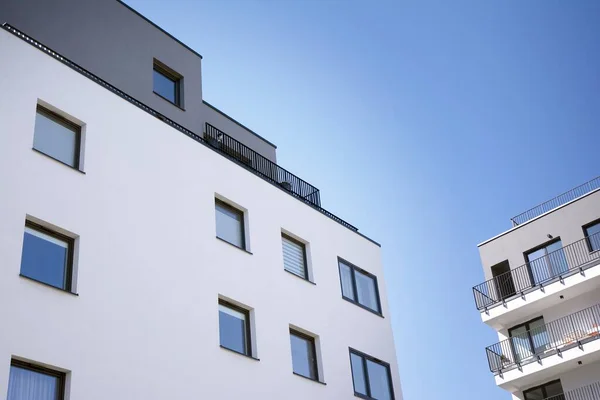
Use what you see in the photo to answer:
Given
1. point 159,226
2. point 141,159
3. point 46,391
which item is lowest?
point 46,391

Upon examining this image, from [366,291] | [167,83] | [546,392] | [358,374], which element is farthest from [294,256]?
[546,392]

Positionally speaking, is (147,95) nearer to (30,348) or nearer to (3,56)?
(3,56)

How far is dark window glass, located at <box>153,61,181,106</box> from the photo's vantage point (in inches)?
1016

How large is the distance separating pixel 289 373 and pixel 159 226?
509 centimetres

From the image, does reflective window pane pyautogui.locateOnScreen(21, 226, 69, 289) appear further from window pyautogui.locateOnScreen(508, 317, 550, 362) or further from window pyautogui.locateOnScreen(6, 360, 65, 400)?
window pyautogui.locateOnScreen(508, 317, 550, 362)

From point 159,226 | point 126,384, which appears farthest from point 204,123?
point 126,384

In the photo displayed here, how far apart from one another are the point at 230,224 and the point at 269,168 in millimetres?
5639

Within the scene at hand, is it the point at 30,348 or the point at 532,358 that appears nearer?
the point at 30,348

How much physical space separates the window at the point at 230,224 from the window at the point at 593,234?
17828 mm

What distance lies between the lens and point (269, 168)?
2705cm

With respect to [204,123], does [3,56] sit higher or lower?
lower

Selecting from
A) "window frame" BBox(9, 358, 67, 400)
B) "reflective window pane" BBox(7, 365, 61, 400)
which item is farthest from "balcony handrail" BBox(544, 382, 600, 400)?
"reflective window pane" BBox(7, 365, 61, 400)

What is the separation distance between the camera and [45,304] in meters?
15.3

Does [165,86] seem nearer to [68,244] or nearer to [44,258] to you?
[68,244]
